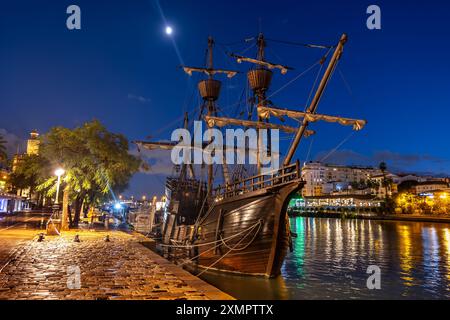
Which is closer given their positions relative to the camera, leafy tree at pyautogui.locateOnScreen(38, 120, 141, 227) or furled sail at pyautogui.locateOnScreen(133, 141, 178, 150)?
leafy tree at pyautogui.locateOnScreen(38, 120, 141, 227)

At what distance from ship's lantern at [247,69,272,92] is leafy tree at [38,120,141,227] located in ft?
42.4

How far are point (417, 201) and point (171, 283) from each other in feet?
363

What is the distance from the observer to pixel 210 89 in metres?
32.2

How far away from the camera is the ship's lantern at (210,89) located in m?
32.2

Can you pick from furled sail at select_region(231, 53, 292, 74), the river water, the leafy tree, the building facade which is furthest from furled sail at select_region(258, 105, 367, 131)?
the building facade

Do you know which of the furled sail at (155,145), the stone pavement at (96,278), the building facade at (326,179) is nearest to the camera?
the stone pavement at (96,278)

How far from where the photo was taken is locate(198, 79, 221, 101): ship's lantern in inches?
1267

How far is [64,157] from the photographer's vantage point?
89.7 ft

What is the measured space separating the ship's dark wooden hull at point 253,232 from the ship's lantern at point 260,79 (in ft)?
33.0

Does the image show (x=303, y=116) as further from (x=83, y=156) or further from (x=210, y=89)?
(x=83, y=156)

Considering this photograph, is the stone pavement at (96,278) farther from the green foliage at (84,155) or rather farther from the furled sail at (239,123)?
the green foliage at (84,155)
